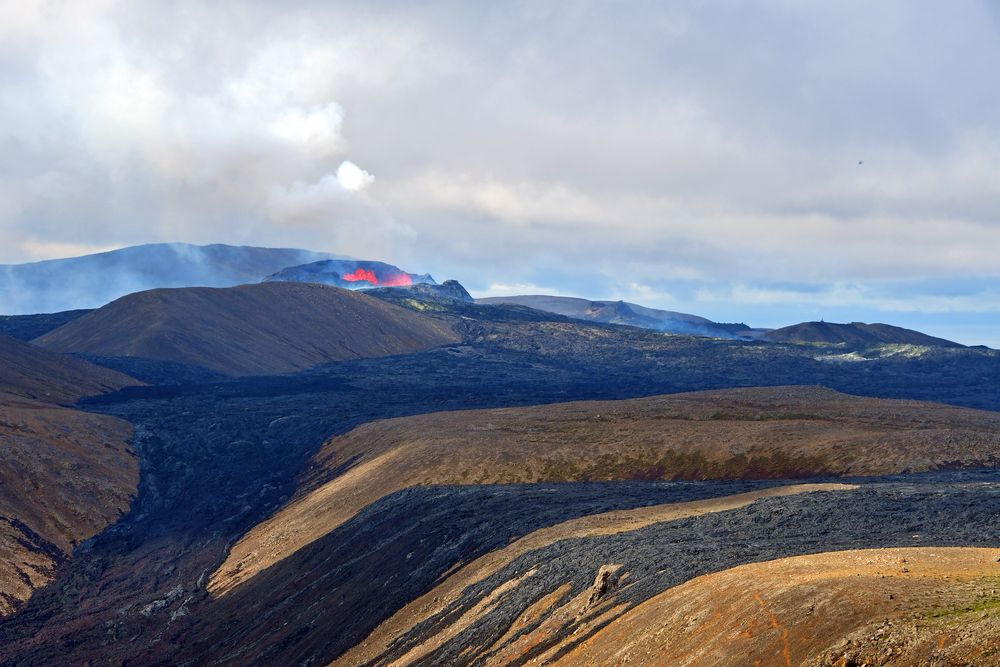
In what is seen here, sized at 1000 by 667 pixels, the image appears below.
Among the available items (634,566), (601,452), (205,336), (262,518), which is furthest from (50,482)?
(205,336)

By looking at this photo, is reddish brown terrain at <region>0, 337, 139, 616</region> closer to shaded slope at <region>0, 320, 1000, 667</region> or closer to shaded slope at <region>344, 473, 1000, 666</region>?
shaded slope at <region>0, 320, 1000, 667</region>

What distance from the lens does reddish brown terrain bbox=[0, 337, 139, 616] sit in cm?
6391

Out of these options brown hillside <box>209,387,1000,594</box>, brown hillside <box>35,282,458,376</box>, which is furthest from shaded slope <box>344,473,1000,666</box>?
brown hillside <box>35,282,458,376</box>

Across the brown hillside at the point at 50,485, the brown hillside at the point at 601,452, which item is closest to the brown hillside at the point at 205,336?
the brown hillside at the point at 50,485

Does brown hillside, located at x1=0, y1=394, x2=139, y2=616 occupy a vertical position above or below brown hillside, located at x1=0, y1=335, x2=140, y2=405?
below

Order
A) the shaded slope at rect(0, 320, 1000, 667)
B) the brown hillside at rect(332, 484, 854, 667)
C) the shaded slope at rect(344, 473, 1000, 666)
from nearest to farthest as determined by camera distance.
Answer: the shaded slope at rect(344, 473, 1000, 666) → the brown hillside at rect(332, 484, 854, 667) → the shaded slope at rect(0, 320, 1000, 667)

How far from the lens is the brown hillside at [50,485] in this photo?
6369 centimetres

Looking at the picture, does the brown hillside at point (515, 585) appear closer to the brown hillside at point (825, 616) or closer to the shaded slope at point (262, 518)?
the shaded slope at point (262, 518)

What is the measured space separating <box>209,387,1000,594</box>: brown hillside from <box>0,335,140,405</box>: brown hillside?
153 ft

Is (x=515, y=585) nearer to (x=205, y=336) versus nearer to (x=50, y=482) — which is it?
(x=50, y=482)

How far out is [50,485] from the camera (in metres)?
76.1

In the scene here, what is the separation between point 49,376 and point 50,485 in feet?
182

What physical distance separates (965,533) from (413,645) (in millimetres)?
22029

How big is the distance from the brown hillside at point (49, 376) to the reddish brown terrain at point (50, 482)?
6.84ft
